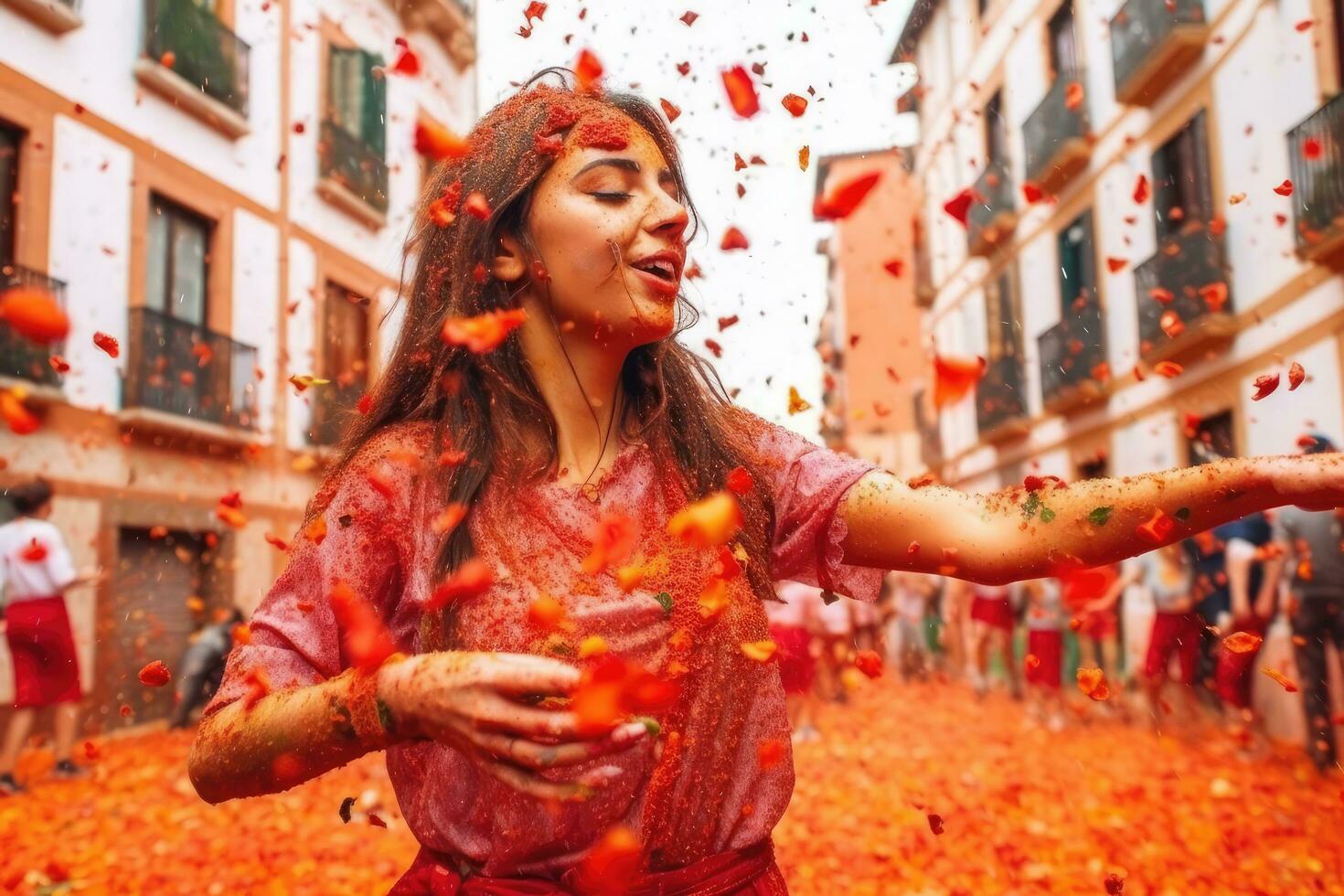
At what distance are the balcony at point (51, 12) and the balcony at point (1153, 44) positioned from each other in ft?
32.8

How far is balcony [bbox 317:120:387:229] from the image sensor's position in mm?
14523

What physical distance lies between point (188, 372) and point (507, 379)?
11.3 metres

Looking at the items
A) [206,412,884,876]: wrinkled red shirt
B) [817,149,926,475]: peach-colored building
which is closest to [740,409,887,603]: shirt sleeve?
[206,412,884,876]: wrinkled red shirt

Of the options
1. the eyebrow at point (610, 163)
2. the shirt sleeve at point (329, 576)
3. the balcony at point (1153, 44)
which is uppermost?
the balcony at point (1153, 44)

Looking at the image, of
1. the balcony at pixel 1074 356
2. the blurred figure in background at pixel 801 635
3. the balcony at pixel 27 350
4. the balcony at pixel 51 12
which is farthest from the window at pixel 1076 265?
the balcony at pixel 27 350

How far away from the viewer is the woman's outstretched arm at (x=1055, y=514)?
1504 millimetres

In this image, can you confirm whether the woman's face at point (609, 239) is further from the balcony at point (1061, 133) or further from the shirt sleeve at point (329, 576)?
the balcony at point (1061, 133)

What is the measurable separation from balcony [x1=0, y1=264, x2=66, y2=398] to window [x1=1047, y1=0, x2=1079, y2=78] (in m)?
12.2

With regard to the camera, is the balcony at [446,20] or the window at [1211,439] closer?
the window at [1211,439]

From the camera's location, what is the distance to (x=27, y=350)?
979 cm

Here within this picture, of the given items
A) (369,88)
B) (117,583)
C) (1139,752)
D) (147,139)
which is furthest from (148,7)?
(1139,752)

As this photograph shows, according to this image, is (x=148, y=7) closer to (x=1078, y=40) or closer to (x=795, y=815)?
(x=795, y=815)

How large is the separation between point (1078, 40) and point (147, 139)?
11.1 metres

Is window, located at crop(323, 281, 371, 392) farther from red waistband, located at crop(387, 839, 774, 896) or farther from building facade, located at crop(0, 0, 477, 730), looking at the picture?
red waistband, located at crop(387, 839, 774, 896)
